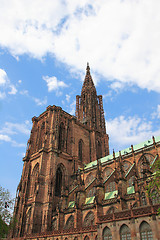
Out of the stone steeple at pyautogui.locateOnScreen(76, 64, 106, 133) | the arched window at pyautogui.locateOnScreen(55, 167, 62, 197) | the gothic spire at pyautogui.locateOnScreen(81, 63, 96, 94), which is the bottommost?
the arched window at pyautogui.locateOnScreen(55, 167, 62, 197)

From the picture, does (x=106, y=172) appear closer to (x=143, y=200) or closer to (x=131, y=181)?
(x=131, y=181)

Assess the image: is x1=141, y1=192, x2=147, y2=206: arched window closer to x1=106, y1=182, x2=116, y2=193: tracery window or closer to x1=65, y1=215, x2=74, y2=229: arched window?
x1=106, y1=182, x2=116, y2=193: tracery window

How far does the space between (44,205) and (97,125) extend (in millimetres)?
27021

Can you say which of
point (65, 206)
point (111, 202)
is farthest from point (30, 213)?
point (111, 202)

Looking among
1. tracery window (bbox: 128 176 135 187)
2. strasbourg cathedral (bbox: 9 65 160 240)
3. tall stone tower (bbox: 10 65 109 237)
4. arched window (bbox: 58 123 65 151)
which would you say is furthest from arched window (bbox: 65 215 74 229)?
arched window (bbox: 58 123 65 151)

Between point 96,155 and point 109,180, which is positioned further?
point 96,155

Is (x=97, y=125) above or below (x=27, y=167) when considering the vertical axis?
above

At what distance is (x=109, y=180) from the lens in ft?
100.0

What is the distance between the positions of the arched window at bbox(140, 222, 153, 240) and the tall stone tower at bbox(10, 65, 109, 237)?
1890 centimetres

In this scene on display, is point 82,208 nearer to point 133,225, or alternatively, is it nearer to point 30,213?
point 30,213

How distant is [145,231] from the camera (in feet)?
48.8

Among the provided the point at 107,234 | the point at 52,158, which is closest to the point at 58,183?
the point at 52,158

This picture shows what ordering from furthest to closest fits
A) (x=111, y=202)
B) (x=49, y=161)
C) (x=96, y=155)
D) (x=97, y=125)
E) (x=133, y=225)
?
(x=97, y=125) < (x=96, y=155) < (x=49, y=161) < (x=111, y=202) < (x=133, y=225)

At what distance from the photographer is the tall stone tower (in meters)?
32.4
